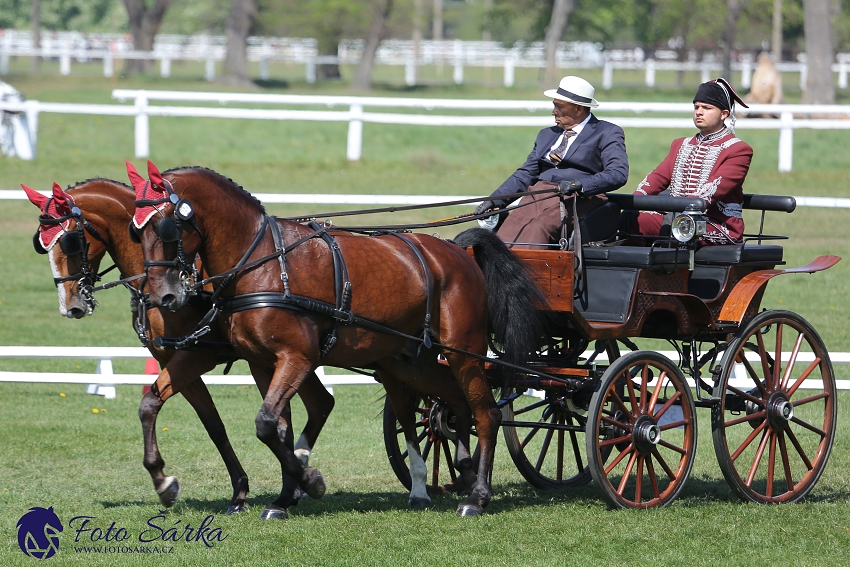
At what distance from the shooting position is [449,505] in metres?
6.70

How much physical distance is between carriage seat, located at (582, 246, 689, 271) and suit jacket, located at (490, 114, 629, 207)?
33 centimetres

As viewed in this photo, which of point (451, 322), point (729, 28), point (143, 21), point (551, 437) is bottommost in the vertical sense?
point (551, 437)

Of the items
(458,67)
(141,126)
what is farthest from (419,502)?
(458,67)

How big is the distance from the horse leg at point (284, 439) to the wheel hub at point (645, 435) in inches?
67.0

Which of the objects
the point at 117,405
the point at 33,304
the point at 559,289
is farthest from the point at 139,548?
the point at 33,304

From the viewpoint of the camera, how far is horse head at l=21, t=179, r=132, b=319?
6008mm

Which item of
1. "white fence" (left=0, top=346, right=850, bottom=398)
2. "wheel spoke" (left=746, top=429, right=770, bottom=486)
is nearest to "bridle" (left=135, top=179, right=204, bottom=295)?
"wheel spoke" (left=746, top=429, right=770, bottom=486)

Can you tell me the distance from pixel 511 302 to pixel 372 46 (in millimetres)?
29298

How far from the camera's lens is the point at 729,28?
3738 cm

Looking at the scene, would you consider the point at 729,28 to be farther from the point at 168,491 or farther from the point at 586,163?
the point at 168,491

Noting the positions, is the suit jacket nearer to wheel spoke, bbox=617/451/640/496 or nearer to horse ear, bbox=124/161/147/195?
wheel spoke, bbox=617/451/640/496

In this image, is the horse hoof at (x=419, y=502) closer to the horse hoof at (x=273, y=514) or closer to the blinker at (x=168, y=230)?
the horse hoof at (x=273, y=514)

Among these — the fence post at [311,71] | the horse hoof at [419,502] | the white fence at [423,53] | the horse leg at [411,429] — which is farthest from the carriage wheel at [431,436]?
the white fence at [423,53]

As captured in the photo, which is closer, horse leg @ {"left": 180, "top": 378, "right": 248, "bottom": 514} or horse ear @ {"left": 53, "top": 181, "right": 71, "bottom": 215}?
horse ear @ {"left": 53, "top": 181, "right": 71, "bottom": 215}
